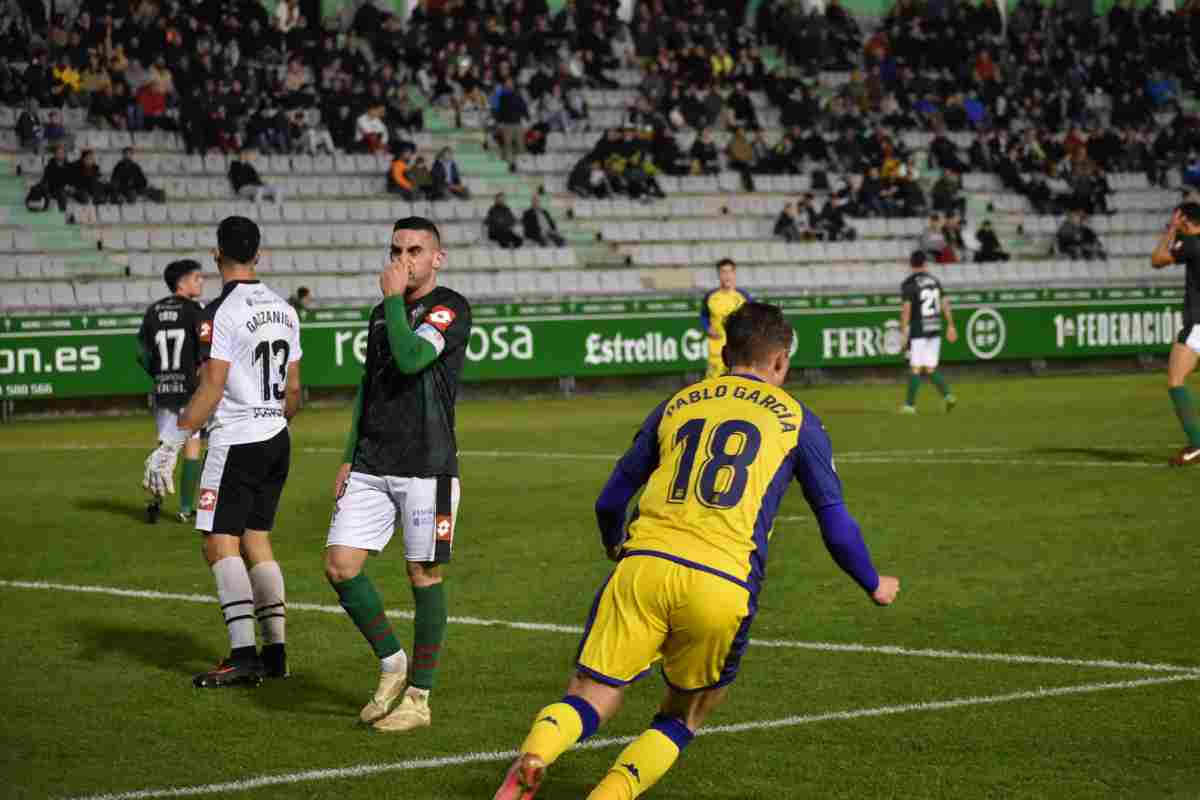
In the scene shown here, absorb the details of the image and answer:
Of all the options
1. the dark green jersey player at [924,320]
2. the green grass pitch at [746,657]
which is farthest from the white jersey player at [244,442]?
the dark green jersey player at [924,320]

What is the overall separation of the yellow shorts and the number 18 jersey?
11.8 feet

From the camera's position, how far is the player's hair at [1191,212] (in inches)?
668

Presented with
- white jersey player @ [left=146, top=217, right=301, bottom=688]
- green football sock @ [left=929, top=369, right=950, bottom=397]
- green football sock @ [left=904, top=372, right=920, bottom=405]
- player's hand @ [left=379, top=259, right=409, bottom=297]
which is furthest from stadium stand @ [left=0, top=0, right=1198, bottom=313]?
player's hand @ [left=379, top=259, right=409, bottom=297]

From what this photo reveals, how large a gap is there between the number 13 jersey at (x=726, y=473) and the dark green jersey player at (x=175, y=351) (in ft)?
32.2

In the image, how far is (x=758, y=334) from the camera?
5.86 meters

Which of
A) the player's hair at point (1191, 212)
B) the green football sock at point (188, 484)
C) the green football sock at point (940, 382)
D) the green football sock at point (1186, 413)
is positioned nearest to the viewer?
the green football sock at point (188, 484)

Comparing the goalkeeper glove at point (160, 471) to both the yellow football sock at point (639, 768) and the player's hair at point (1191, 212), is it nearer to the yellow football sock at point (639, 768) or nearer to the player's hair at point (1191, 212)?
the player's hair at point (1191, 212)

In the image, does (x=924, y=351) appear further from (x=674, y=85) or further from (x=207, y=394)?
(x=207, y=394)

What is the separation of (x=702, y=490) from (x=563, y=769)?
1.70 meters

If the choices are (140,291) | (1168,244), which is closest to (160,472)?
(1168,244)

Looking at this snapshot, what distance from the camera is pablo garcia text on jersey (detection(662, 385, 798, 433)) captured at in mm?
5730

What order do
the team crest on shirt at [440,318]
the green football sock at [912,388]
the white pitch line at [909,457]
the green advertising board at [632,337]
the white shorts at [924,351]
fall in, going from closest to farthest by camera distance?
the team crest on shirt at [440,318], the white pitch line at [909,457], the green football sock at [912,388], the white shorts at [924,351], the green advertising board at [632,337]

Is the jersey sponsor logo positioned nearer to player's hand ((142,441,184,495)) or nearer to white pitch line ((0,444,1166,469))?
player's hand ((142,441,184,495))

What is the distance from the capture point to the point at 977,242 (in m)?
39.6
